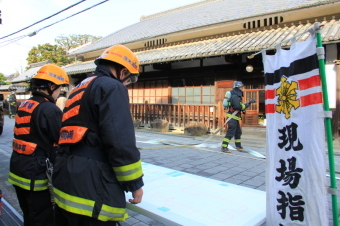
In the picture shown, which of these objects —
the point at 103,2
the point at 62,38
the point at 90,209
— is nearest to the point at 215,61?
the point at 103,2

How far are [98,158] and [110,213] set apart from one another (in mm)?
323

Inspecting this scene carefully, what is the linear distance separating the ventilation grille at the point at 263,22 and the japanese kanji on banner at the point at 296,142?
350 inches

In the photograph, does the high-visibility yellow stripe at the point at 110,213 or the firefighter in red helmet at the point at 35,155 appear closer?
the high-visibility yellow stripe at the point at 110,213

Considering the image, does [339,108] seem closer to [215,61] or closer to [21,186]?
[215,61]

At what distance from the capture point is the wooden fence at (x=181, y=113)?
9.95 m

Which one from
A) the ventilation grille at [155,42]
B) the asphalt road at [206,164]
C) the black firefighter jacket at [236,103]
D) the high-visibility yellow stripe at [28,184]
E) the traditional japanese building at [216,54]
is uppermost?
the ventilation grille at [155,42]

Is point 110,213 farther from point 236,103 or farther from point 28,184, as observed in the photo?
point 236,103

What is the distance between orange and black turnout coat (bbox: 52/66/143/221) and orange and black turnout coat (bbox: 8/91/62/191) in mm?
743

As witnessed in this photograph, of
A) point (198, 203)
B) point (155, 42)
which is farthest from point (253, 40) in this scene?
point (198, 203)

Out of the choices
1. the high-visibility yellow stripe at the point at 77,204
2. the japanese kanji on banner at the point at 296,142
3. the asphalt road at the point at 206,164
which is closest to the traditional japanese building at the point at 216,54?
the asphalt road at the point at 206,164

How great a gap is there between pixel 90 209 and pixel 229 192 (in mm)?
1262

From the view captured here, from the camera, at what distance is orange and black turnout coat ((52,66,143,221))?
4.42 feet

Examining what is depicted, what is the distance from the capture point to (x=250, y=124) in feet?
35.1

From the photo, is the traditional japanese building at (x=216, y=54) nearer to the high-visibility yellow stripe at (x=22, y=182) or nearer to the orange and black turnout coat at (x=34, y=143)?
the orange and black turnout coat at (x=34, y=143)
